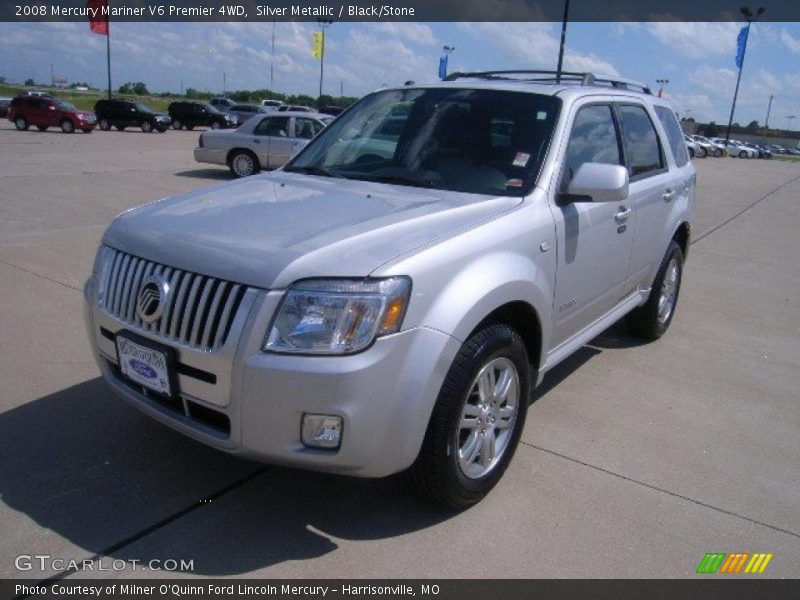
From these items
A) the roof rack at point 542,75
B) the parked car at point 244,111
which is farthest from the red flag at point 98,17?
the roof rack at point 542,75

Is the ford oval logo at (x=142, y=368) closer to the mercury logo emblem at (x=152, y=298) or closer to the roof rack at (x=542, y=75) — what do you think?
the mercury logo emblem at (x=152, y=298)

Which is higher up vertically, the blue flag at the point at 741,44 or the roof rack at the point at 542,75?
the blue flag at the point at 741,44

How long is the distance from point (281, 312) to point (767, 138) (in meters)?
136

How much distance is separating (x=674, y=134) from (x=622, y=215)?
1911 millimetres

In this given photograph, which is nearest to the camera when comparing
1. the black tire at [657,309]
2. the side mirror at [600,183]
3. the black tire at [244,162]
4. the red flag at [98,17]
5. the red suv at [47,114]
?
the side mirror at [600,183]

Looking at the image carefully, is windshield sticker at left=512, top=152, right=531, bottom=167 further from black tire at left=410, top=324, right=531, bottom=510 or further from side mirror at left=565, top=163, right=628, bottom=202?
black tire at left=410, top=324, right=531, bottom=510

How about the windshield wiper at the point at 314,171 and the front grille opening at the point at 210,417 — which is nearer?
the front grille opening at the point at 210,417

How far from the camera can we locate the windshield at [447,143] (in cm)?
356

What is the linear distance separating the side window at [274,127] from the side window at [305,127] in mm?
217

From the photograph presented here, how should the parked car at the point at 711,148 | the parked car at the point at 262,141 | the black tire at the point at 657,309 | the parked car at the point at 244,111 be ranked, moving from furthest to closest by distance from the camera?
the parked car at the point at 711,148 → the parked car at the point at 244,111 → the parked car at the point at 262,141 → the black tire at the point at 657,309

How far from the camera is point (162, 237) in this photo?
285 centimetres

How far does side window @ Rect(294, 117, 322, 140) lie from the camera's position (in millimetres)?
15055

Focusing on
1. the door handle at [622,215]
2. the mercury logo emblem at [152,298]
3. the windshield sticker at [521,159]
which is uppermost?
the windshield sticker at [521,159]
